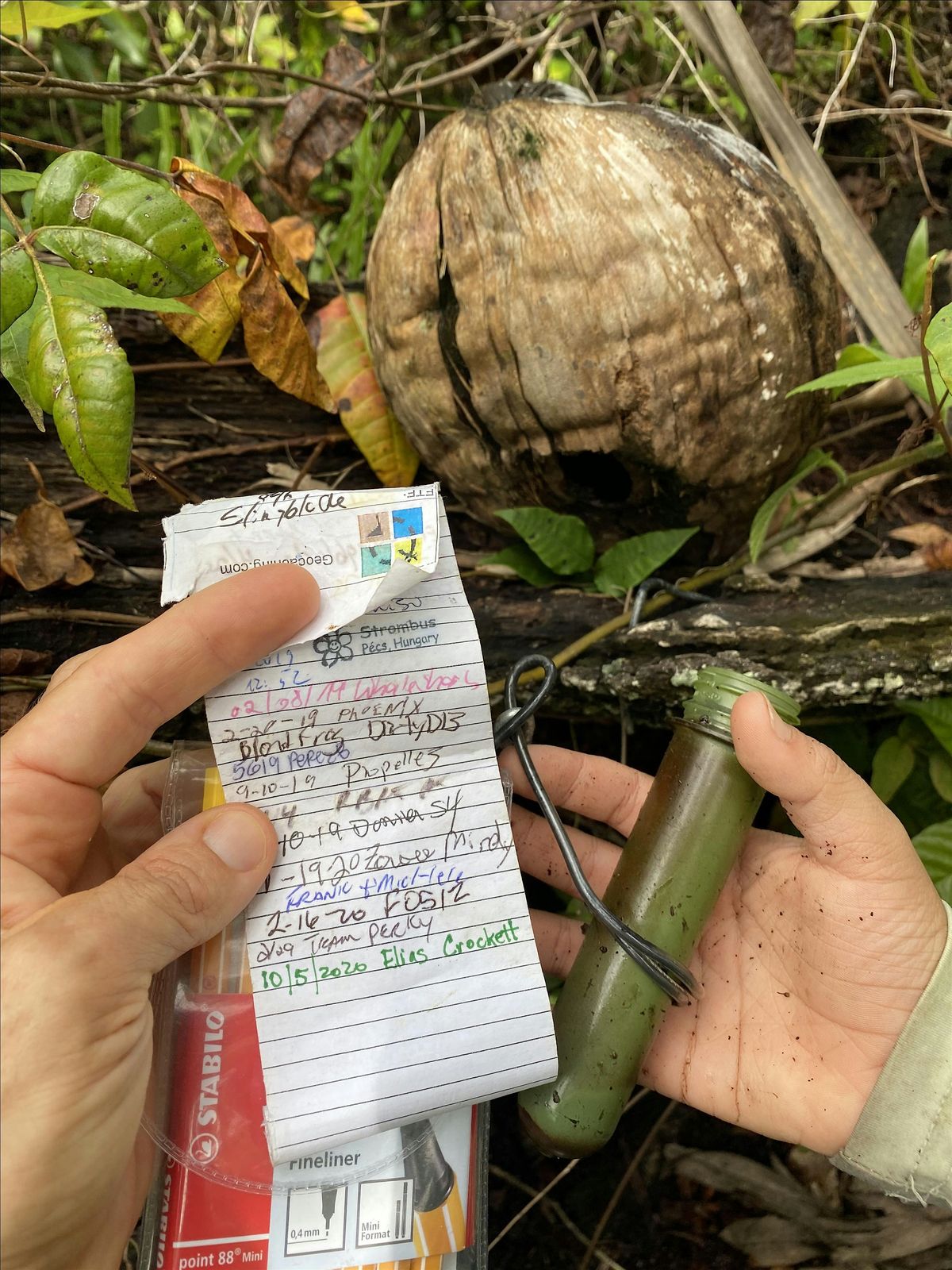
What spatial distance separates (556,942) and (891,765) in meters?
0.66

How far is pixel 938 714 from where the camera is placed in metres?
1.36

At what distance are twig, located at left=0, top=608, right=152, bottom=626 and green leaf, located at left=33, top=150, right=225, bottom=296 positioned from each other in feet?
2.16

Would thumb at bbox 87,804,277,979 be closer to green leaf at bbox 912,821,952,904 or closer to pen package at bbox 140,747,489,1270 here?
pen package at bbox 140,747,489,1270

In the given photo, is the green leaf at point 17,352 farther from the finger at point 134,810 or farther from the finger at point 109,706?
the finger at point 134,810

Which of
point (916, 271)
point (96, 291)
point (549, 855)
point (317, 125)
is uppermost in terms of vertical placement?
point (317, 125)

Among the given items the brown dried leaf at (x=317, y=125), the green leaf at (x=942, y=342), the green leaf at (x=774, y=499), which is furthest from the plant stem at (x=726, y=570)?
the brown dried leaf at (x=317, y=125)

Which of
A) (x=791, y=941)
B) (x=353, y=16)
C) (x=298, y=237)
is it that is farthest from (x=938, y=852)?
(x=353, y=16)

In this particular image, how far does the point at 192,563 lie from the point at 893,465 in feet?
3.68

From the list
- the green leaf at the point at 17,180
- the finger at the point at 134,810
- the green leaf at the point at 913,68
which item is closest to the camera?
the green leaf at the point at 17,180

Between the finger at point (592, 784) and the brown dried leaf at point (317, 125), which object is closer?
the finger at point (592, 784)

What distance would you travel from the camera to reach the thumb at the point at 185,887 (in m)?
0.84

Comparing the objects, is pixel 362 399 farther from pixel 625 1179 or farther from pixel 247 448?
pixel 625 1179

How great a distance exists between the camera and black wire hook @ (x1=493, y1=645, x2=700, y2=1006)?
1.07 metres

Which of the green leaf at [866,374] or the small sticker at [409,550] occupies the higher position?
the green leaf at [866,374]
